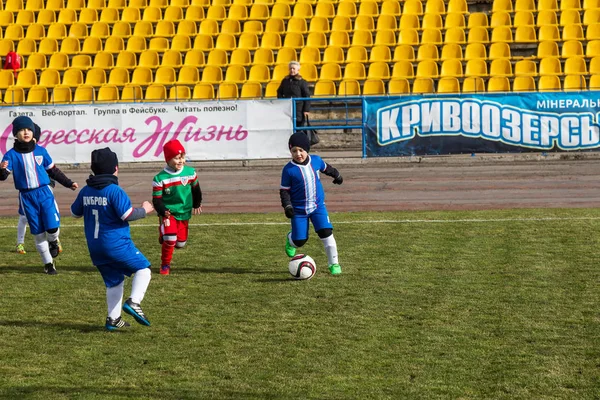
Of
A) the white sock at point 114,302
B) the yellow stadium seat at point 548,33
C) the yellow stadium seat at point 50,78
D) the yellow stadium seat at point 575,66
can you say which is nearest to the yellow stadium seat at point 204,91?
the yellow stadium seat at point 50,78

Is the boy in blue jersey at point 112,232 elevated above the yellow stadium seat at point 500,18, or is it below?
below

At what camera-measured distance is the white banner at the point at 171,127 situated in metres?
23.4

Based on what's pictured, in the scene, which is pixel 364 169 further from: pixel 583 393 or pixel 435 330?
pixel 583 393

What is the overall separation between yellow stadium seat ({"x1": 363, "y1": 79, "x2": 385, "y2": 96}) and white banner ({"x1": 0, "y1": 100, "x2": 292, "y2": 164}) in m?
3.20

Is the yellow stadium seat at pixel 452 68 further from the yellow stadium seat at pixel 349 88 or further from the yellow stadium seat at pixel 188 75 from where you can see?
the yellow stadium seat at pixel 188 75

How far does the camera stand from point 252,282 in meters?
10.3

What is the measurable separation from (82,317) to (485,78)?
→ 19736 mm

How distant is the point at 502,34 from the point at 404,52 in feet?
9.47

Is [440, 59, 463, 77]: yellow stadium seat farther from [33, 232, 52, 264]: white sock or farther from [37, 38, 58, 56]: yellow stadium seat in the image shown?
[33, 232, 52, 264]: white sock

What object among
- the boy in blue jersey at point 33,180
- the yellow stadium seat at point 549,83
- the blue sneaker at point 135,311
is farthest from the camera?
the yellow stadium seat at point 549,83

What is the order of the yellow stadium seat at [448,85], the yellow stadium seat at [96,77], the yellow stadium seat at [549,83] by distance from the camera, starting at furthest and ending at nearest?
the yellow stadium seat at [96,77] < the yellow stadium seat at [448,85] < the yellow stadium seat at [549,83]

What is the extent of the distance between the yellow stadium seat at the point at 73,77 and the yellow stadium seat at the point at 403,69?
29.9 ft

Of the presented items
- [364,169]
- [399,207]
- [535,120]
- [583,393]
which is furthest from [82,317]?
[535,120]

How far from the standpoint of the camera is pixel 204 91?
26.6 m
